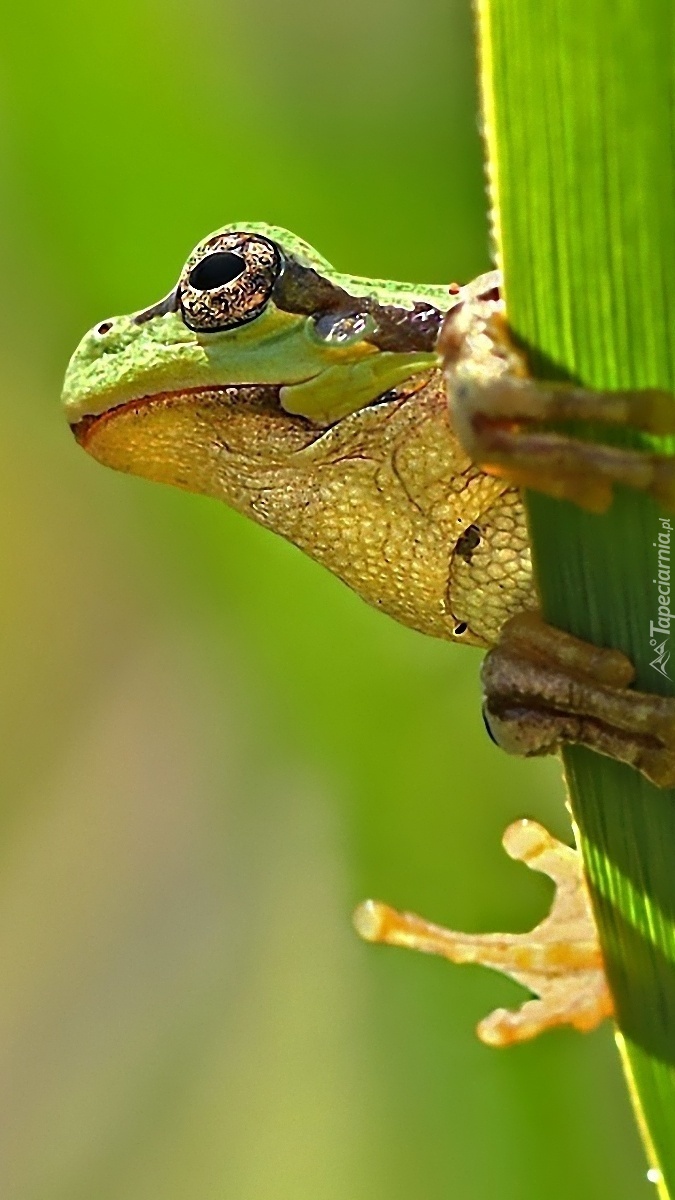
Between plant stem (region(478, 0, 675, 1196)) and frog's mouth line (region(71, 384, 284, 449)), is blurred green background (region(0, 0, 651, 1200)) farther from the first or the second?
plant stem (region(478, 0, 675, 1196))

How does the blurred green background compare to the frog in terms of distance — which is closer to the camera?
the frog

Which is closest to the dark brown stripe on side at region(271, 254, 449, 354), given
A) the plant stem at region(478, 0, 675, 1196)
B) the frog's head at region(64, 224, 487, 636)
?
the frog's head at region(64, 224, 487, 636)

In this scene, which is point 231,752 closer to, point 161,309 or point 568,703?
point 161,309

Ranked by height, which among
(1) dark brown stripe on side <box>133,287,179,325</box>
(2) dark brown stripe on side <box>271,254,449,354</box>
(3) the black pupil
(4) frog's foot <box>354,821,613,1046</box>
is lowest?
(4) frog's foot <box>354,821,613,1046</box>

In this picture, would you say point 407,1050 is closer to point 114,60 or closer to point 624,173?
point 114,60

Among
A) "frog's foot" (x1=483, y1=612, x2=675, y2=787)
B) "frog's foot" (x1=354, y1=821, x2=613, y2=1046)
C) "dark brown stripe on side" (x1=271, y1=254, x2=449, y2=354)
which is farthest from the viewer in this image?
"frog's foot" (x1=354, y1=821, x2=613, y2=1046)

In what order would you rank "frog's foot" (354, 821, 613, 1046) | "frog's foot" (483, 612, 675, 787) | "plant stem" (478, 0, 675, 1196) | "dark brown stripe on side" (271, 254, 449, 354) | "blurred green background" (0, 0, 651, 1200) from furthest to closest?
"blurred green background" (0, 0, 651, 1200)
"frog's foot" (354, 821, 613, 1046)
"dark brown stripe on side" (271, 254, 449, 354)
"frog's foot" (483, 612, 675, 787)
"plant stem" (478, 0, 675, 1196)

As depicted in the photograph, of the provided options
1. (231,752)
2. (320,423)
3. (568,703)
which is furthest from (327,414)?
(231,752)
